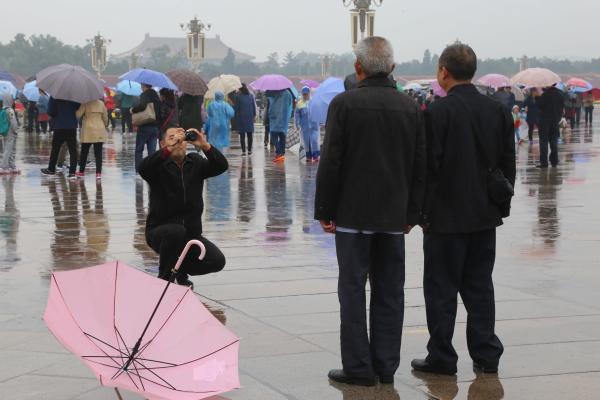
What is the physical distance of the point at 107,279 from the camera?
201 inches

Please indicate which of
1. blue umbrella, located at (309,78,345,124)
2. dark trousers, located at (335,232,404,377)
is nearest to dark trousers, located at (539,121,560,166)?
blue umbrella, located at (309,78,345,124)

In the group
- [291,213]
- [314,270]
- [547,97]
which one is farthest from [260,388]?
[547,97]

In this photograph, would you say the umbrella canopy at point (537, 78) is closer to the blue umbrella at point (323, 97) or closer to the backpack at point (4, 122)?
the blue umbrella at point (323, 97)

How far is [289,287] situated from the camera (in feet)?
27.2

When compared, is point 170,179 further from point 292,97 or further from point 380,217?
point 292,97

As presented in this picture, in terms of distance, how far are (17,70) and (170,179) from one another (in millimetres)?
133257

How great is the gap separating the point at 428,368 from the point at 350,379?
0.49m

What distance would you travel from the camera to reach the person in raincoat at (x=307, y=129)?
22298 millimetres

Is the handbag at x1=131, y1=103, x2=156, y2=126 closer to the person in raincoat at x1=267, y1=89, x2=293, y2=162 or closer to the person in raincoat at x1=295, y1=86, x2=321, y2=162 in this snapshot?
the person in raincoat at x1=295, y1=86, x2=321, y2=162

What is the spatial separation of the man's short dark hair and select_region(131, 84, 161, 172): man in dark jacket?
40.6 feet

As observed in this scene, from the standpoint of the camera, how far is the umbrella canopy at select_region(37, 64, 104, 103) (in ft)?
57.5

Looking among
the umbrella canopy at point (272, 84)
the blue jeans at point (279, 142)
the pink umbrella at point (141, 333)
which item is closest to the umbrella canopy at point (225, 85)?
the umbrella canopy at point (272, 84)

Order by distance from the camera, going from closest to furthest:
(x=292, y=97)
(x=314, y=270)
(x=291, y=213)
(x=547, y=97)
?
(x=314, y=270), (x=291, y=213), (x=547, y=97), (x=292, y=97)

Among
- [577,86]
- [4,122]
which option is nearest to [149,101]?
[4,122]
